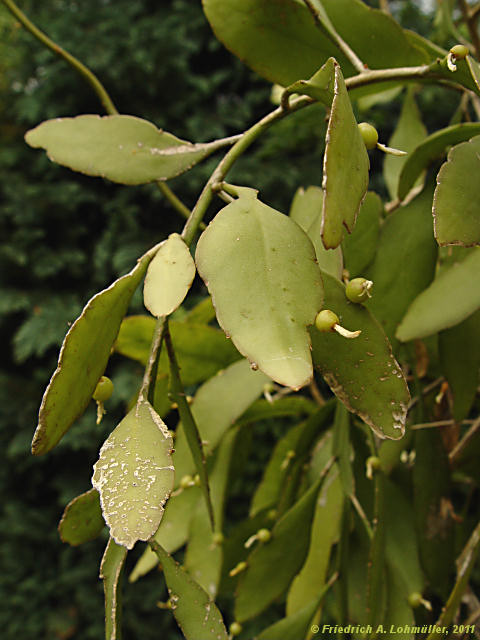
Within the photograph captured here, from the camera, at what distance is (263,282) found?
0.29 m

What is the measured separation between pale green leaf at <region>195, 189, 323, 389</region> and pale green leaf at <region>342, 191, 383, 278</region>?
163 millimetres

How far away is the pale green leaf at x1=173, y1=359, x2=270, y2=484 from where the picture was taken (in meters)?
0.53

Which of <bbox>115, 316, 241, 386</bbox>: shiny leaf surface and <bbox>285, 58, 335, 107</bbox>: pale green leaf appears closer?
<bbox>285, 58, 335, 107</bbox>: pale green leaf

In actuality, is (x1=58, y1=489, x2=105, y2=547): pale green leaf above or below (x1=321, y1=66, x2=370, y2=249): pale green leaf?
below

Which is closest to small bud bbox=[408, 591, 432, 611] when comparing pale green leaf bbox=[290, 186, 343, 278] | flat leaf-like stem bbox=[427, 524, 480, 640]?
flat leaf-like stem bbox=[427, 524, 480, 640]

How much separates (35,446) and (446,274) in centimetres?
31

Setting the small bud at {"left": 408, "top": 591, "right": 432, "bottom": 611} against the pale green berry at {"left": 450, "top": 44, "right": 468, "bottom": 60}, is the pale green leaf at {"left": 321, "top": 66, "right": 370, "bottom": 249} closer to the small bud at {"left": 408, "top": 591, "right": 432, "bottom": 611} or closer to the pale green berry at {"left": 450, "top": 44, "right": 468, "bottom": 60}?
the pale green berry at {"left": 450, "top": 44, "right": 468, "bottom": 60}

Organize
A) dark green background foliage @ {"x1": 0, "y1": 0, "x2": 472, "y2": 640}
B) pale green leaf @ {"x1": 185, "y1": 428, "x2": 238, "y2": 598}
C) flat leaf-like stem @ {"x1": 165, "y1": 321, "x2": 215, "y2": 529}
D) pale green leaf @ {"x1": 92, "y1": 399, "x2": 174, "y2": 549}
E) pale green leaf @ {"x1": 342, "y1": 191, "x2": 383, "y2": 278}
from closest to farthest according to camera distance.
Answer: pale green leaf @ {"x1": 92, "y1": 399, "x2": 174, "y2": 549}, flat leaf-like stem @ {"x1": 165, "y1": 321, "x2": 215, "y2": 529}, pale green leaf @ {"x1": 342, "y1": 191, "x2": 383, "y2": 278}, pale green leaf @ {"x1": 185, "y1": 428, "x2": 238, "y2": 598}, dark green background foliage @ {"x1": 0, "y1": 0, "x2": 472, "y2": 640}

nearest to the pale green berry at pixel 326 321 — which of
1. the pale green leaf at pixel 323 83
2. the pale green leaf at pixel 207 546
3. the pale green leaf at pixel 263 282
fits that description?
the pale green leaf at pixel 263 282

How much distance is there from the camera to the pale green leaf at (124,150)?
38 cm

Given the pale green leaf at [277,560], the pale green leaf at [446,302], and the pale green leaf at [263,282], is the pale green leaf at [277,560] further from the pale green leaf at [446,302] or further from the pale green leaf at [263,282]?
the pale green leaf at [263,282]

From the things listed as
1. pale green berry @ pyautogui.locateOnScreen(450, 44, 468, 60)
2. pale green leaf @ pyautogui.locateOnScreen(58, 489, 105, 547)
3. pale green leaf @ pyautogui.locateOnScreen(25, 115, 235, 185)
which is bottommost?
pale green leaf @ pyautogui.locateOnScreen(58, 489, 105, 547)

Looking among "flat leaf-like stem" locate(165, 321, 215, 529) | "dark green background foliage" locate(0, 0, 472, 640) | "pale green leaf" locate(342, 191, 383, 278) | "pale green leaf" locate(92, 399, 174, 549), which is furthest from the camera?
"dark green background foliage" locate(0, 0, 472, 640)

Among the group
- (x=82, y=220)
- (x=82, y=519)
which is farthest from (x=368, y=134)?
(x=82, y=220)
